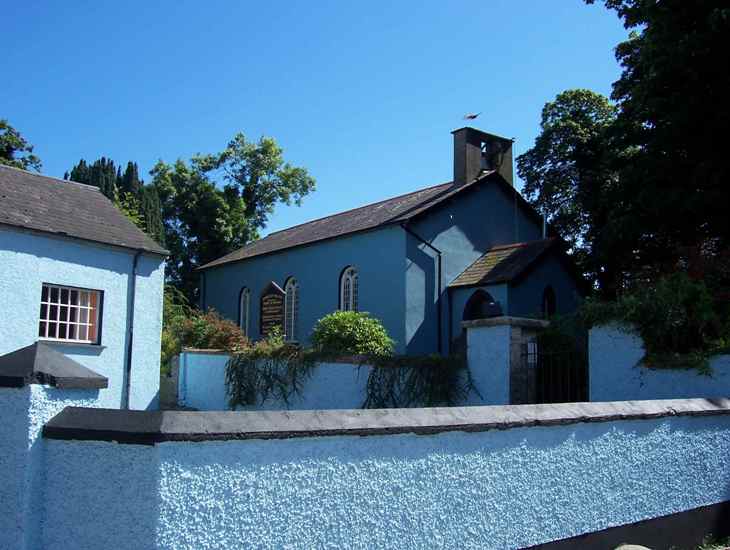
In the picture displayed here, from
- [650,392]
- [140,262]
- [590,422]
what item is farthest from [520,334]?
[140,262]

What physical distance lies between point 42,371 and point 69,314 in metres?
12.0

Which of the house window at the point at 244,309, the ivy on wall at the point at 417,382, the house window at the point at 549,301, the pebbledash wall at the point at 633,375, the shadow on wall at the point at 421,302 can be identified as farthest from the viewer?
the house window at the point at 244,309

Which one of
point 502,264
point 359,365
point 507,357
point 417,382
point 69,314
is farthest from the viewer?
point 502,264

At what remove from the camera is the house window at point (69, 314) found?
14.7m

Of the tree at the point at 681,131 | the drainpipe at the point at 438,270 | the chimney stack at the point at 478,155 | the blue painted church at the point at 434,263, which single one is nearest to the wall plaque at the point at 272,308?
the blue painted church at the point at 434,263

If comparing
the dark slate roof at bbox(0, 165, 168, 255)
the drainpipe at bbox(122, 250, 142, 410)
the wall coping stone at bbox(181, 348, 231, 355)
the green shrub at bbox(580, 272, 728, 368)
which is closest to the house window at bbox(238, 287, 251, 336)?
the wall coping stone at bbox(181, 348, 231, 355)

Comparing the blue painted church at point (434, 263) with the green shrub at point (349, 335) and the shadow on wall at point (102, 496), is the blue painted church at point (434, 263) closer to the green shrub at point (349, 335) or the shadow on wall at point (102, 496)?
the green shrub at point (349, 335)

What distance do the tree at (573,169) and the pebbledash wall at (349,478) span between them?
1836 cm

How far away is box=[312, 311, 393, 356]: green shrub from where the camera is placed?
15.8 meters

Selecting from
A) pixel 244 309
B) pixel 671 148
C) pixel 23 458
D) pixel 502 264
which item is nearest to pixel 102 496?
pixel 23 458

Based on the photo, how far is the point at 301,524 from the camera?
414 centimetres

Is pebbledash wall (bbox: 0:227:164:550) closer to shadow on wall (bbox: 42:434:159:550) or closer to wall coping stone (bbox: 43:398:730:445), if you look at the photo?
shadow on wall (bbox: 42:434:159:550)

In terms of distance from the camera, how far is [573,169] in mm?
27906

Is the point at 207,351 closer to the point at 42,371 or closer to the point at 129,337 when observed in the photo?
the point at 129,337
